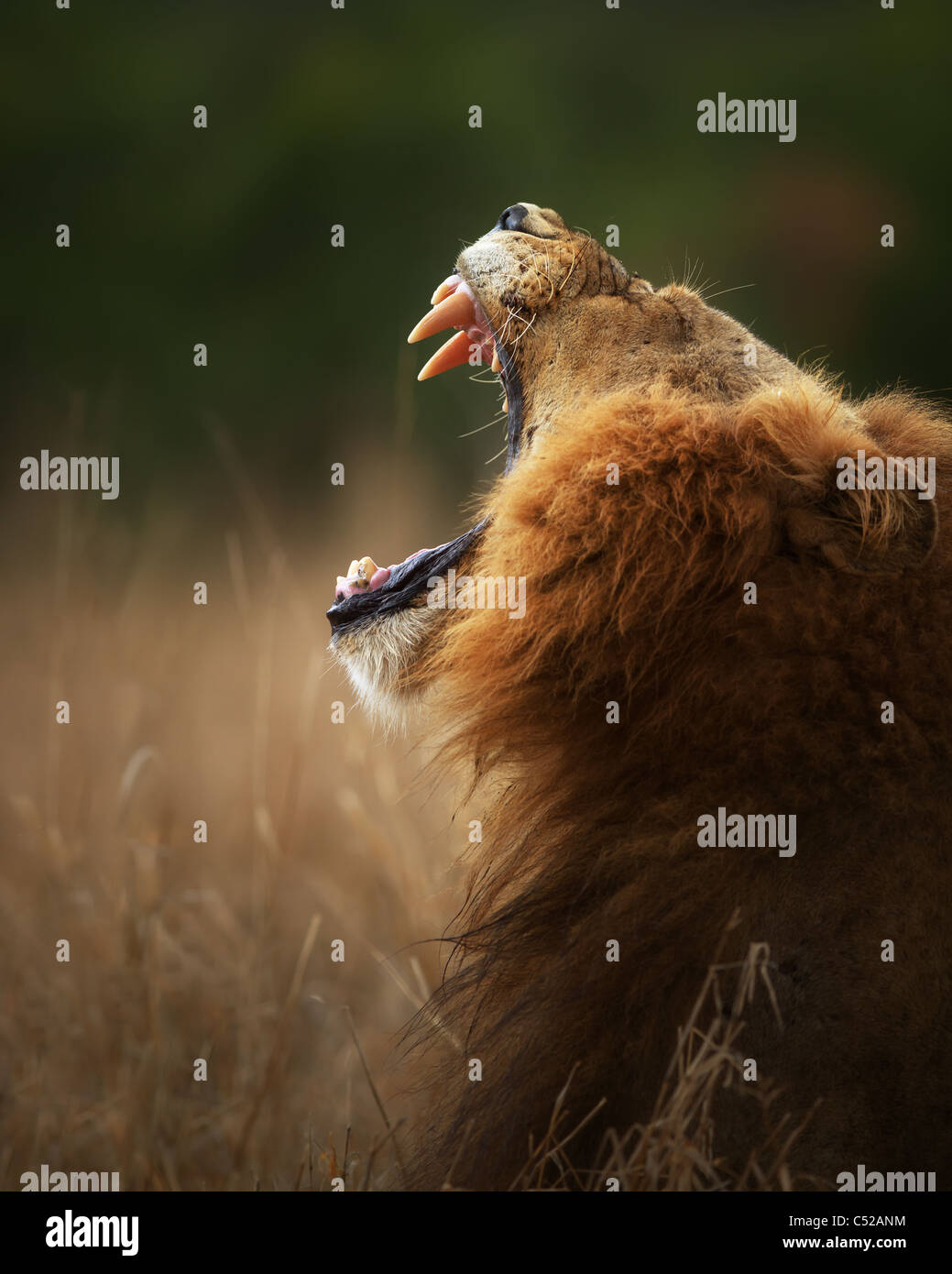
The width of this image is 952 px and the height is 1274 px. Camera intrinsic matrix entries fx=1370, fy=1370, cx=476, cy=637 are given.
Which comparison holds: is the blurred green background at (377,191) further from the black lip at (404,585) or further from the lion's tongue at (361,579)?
the black lip at (404,585)

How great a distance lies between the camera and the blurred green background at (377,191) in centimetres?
1142

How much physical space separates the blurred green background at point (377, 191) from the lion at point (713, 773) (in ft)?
24.8

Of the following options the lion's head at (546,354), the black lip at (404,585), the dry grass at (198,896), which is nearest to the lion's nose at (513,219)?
the lion's head at (546,354)

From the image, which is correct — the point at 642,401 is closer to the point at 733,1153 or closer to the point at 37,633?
the point at 733,1153

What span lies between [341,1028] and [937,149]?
9.78 m

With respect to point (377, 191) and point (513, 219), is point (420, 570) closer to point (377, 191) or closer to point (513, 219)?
point (513, 219)

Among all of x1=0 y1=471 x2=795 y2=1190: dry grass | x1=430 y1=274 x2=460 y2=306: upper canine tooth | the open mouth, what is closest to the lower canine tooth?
the open mouth

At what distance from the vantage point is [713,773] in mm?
2125

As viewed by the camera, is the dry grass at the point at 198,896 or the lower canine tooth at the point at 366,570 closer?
the lower canine tooth at the point at 366,570

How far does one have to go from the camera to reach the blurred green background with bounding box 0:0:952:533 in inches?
450

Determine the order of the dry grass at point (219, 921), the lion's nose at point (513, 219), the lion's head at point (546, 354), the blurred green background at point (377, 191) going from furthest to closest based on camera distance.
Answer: the blurred green background at point (377, 191) < the dry grass at point (219, 921) < the lion's nose at point (513, 219) < the lion's head at point (546, 354)

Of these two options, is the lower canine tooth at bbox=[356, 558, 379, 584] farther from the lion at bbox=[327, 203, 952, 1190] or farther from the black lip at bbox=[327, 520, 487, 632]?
the lion at bbox=[327, 203, 952, 1190]

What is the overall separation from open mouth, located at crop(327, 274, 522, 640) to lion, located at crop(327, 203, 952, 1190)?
0.31 m

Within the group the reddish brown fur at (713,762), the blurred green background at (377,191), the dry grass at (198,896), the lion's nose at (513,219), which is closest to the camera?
the reddish brown fur at (713,762)
